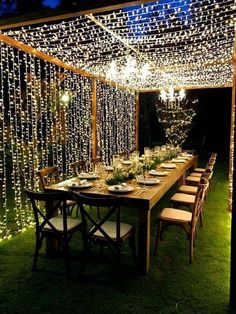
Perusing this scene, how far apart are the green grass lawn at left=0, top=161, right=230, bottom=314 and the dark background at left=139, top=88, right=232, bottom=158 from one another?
1091 centimetres

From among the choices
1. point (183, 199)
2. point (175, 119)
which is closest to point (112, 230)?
point (183, 199)

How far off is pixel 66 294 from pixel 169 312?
2.95ft

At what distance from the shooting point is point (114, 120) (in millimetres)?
8219

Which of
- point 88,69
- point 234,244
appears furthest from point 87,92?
point 234,244

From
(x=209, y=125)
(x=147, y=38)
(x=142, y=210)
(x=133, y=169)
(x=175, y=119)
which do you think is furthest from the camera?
(x=209, y=125)

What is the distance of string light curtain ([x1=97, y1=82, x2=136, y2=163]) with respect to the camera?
7580 mm

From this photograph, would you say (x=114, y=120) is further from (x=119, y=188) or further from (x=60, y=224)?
(x=60, y=224)

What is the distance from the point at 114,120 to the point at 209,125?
882 centimetres

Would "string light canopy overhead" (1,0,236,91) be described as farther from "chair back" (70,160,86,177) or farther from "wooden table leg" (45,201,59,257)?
"wooden table leg" (45,201,59,257)

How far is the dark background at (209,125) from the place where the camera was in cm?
1467

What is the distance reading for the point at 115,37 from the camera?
4285mm

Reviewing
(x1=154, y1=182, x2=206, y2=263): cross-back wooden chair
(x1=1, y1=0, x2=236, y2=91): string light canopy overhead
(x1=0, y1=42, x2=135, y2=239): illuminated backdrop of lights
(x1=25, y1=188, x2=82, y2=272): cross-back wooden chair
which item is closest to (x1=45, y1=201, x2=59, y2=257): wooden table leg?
(x1=25, y1=188, x2=82, y2=272): cross-back wooden chair

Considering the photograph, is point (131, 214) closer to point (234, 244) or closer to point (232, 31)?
point (234, 244)

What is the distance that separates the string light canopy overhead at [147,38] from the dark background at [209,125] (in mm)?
8104
